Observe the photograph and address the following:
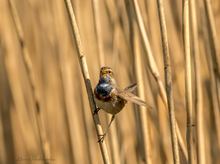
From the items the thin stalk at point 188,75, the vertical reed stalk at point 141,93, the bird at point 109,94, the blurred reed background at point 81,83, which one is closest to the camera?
the thin stalk at point 188,75

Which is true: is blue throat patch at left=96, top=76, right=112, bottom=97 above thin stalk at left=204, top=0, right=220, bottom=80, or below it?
below

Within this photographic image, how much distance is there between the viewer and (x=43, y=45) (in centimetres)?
224

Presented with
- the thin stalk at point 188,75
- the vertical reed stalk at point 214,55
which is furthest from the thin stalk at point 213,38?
the thin stalk at point 188,75

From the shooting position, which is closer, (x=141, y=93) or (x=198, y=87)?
(x=198, y=87)

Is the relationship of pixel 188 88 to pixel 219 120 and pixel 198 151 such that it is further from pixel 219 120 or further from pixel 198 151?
pixel 219 120

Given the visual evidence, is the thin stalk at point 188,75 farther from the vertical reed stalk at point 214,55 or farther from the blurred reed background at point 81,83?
the blurred reed background at point 81,83

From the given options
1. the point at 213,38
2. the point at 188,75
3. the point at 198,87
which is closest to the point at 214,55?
the point at 213,38

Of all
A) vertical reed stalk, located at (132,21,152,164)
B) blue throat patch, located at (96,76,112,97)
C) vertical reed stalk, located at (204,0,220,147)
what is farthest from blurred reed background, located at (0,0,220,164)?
blue throat patch, located at (96,76,112,97)

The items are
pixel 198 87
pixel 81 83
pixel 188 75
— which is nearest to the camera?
pixel 188 75

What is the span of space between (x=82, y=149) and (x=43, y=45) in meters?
0.52

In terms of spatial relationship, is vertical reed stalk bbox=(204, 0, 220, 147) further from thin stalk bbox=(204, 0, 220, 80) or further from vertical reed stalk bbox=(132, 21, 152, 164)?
vertical reed stalk bbox=(132, 21, 152, 164)

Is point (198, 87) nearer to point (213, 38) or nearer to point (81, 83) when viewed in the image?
point (213, 38)

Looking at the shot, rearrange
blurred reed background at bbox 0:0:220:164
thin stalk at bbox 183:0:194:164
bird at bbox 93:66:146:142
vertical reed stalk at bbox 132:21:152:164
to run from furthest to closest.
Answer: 1. blurred reed background at bbox 0:0:220:164
2. vertical reed stalk at bbox 132:21:152:164
3. bird at bbox 93:66:146:142
4. thin stalk at bbox 183:0:194:164

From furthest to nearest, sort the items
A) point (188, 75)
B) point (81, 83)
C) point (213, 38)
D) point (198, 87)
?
1. point (81, 83)
2. point (213, 38)
3. point (198, 87)
4. point (188, 75)
